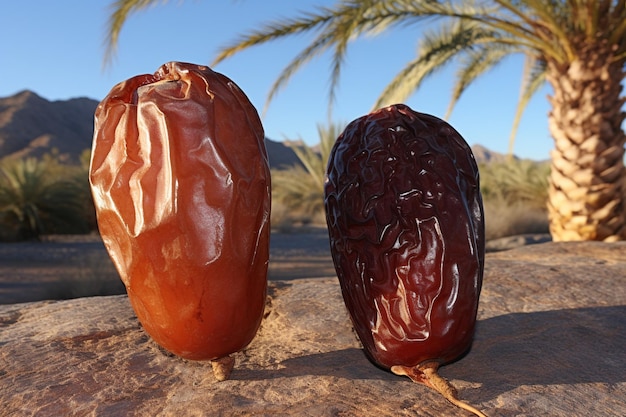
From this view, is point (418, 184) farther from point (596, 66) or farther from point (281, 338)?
point (596, 66)

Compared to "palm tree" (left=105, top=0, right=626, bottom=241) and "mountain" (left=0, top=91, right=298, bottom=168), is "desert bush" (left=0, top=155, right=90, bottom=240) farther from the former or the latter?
"mountain" (left=0, top=91, right=298, bottom=168)

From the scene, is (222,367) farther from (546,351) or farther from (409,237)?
(546,351)

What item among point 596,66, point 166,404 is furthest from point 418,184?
point 596,66

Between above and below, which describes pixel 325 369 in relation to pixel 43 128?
above

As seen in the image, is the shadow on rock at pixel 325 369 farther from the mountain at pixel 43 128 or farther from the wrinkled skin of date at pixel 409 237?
the mountain at pixel 43 128

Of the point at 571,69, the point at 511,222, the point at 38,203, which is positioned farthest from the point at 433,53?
the point at 38,203

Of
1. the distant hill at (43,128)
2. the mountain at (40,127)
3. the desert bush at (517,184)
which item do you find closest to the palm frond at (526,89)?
the desert bush at (517,184)
